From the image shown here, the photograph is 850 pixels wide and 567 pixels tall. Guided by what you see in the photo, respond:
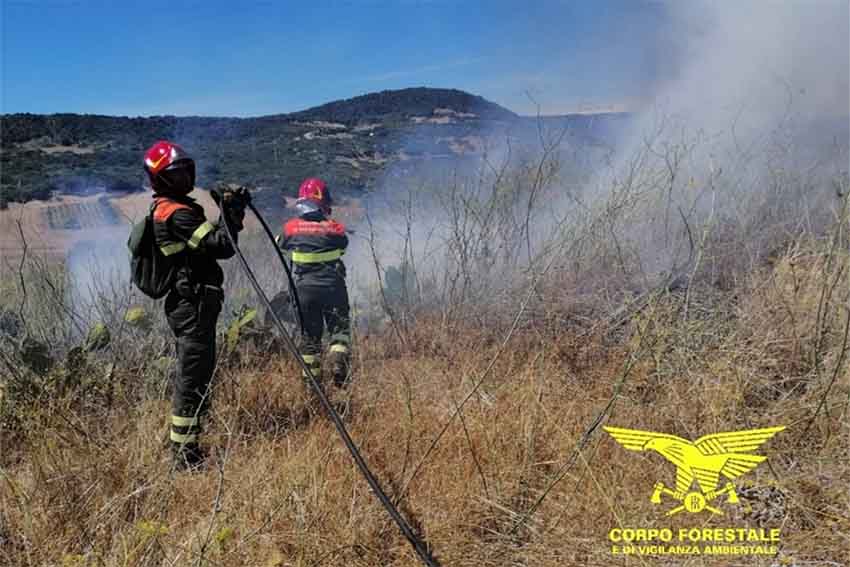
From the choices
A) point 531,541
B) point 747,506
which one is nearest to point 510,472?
point 531,541

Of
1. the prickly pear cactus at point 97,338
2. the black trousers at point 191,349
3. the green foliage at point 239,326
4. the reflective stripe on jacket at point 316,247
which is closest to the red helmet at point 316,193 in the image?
the reflective stripe on jacket at point 316,247

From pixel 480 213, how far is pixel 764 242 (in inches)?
85.7

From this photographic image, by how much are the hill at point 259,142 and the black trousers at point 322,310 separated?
3153 mm

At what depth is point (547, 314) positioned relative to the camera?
4113 mm

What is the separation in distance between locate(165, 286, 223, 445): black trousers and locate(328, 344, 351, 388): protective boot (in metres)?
1.13

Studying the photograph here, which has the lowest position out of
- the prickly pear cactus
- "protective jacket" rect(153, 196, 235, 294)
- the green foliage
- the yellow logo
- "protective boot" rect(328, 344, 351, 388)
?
"protective boot" rect(328, 344, 351, 388)

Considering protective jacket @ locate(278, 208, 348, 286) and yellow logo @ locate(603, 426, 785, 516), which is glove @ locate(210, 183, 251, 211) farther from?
yellow logo @ locate(603, 426, 785, 516)

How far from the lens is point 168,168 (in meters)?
3.01

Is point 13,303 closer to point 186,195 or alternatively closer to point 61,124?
point 186,195

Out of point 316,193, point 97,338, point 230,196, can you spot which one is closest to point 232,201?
point 230,196

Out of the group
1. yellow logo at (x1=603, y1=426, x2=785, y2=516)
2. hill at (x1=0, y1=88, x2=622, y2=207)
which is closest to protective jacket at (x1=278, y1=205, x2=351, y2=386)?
yellow logo at (x1=603, y1=426, x2=785, y2=516)

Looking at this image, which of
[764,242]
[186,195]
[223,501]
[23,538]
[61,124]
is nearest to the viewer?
[23,538]

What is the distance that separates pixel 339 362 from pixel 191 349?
4.29 feet

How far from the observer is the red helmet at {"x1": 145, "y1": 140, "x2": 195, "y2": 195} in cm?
302
